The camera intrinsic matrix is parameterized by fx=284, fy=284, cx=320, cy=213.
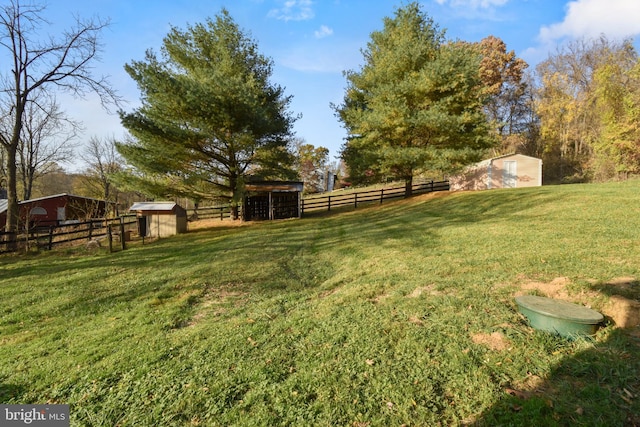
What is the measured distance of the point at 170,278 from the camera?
6.56 metres

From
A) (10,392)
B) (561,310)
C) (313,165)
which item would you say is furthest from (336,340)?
(313,165)

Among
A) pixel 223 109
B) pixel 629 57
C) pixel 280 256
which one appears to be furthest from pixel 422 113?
pixel 629 57

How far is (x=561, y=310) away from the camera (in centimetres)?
323

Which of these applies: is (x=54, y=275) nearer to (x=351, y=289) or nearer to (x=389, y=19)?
(x=351, y=289)

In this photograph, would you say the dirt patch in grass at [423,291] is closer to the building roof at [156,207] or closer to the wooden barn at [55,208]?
the building roof at [156,207]

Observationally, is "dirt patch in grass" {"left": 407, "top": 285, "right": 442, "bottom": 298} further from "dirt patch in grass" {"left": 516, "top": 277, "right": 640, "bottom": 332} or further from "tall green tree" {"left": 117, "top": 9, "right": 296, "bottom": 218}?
"tall green tree" {"left": 117, "top": 9, "right": 296, "bottom": 218}

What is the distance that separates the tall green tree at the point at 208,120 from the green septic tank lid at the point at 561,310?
12604mm

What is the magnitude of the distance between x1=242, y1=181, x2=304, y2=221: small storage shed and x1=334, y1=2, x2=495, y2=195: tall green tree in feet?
14.7

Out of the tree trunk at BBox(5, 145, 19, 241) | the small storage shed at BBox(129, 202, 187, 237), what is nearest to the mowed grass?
the tree trunk at BBox(5, 145, 19, 241)

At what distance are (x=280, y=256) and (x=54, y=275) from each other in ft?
18.8

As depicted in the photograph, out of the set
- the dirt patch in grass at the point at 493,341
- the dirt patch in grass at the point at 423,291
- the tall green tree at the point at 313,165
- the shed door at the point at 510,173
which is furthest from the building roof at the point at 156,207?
the tall green tree at the point at 313,165

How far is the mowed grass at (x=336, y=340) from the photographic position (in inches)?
94.5

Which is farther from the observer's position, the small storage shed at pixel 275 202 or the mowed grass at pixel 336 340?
the small storage shed at pixel 275 202

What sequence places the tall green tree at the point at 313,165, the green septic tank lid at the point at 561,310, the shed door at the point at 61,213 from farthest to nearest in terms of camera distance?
the tall green tree at the point at 313,165 < the shed door at the point at 61,213 < the green septic tank lid at the point at 561,310
